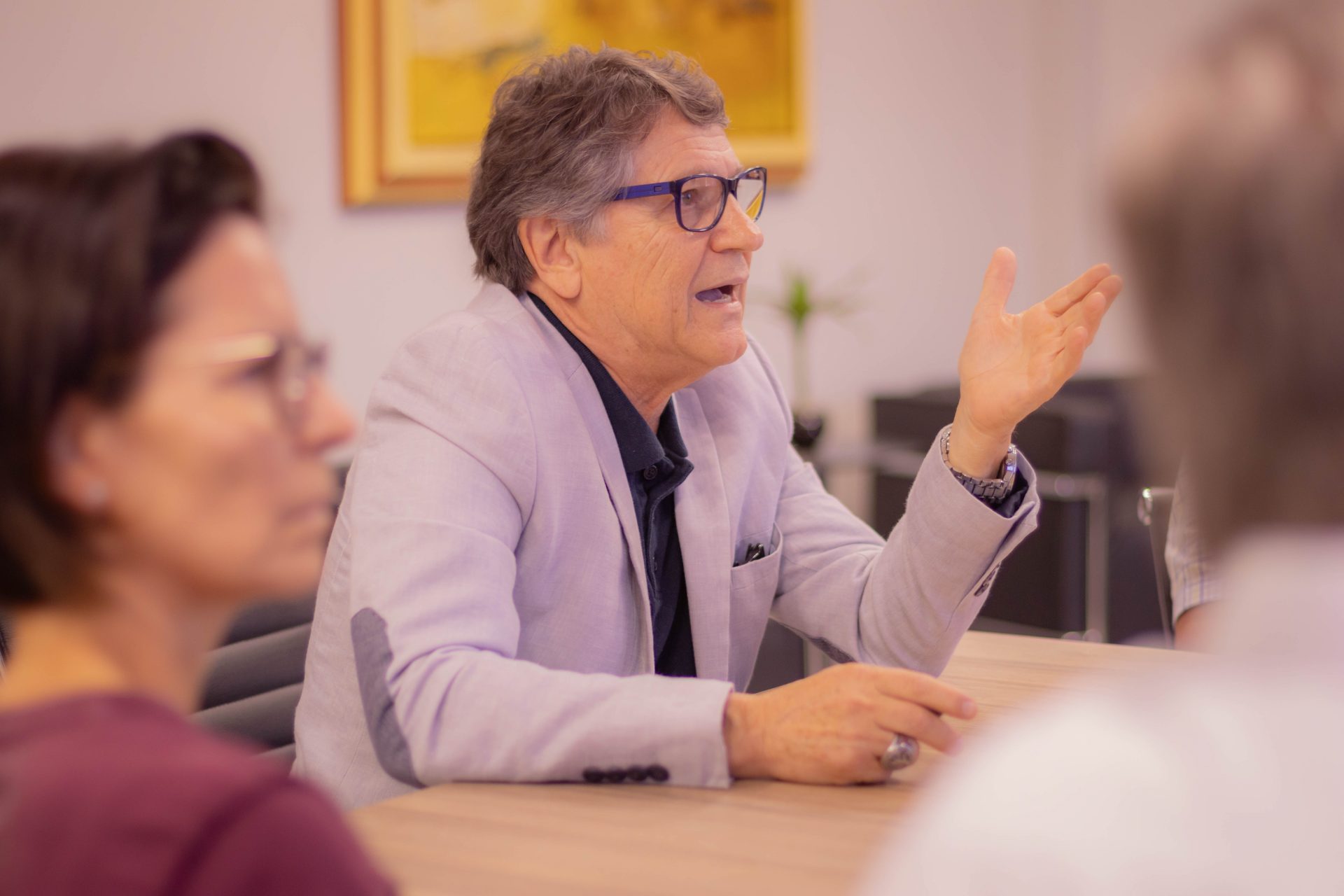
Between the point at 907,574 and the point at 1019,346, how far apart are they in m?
0.32

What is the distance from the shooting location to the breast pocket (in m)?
1.82

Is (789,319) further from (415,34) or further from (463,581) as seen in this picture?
(463,581)

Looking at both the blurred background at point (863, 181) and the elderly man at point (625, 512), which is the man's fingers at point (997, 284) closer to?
the elderly man at point (625, 512)

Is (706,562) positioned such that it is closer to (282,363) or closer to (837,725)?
(837,725)

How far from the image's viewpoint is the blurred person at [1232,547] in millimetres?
550

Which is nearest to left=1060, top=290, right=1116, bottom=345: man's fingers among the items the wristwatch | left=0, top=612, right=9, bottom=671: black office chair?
the wristwatch

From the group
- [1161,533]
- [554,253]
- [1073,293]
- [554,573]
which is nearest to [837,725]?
[554,573]

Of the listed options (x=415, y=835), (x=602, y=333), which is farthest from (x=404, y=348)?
(x=415, y=835)

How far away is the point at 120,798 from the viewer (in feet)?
1.98

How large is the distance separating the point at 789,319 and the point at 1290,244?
4.23 meters

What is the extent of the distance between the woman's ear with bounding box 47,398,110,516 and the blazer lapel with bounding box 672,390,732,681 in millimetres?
1087

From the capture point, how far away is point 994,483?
64.8 inches

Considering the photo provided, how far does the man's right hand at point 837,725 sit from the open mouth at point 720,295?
0.72 m

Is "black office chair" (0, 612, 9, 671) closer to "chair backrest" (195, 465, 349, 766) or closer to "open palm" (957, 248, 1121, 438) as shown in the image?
"chair backrest" (195, 465, 349, 766)
